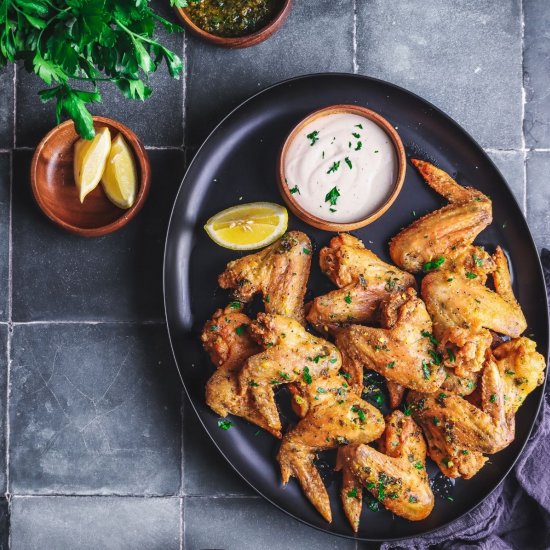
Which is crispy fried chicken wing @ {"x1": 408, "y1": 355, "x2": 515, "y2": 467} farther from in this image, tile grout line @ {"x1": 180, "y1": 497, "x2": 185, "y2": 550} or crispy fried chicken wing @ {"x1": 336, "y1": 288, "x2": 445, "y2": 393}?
tile grout line @ {"x1": 180, "y1": 497, "x2": 185, "y2": 550}

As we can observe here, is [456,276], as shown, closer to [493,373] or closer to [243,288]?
[493,373]

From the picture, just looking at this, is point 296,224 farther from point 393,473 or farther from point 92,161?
point 393,473

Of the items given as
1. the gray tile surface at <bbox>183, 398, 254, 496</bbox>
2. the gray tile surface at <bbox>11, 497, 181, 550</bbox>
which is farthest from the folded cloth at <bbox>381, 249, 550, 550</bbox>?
the gray tile surface at <bbox>11, 497, 181, 550</bbox>

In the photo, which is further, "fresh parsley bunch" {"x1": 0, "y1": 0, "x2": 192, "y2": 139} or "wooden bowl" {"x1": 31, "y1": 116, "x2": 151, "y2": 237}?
"wooden bowl" {"x1": 31, "y1": 116, "x2": 151, "y2": 237}

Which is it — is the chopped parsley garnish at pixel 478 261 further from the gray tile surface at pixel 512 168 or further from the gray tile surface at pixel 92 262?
the gray tile surface at pixel 92 262

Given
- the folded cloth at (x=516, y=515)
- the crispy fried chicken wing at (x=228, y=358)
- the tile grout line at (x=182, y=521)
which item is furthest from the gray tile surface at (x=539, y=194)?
the tile grout line at (x=182, y=521)

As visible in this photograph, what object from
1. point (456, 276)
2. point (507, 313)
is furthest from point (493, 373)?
point (456, 276)
